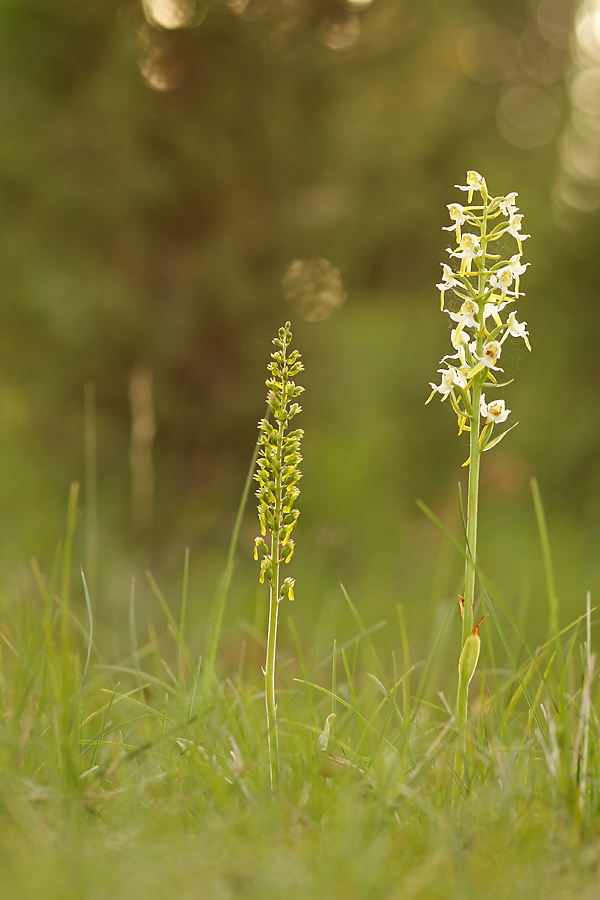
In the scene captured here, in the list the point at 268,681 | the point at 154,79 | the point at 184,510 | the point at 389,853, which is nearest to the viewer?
the point at 389,853

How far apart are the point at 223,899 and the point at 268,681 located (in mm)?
425

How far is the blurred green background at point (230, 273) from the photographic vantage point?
5.35 m

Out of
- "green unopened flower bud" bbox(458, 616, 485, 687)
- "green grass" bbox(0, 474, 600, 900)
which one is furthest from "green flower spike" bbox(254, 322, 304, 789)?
"green unopened flower bud" bbox(458, 616, 485, 687)

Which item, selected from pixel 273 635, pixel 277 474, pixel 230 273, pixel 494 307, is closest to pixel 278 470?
pixel 277 474

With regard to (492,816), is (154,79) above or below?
above

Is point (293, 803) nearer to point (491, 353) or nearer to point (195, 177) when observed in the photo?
point (491, 353)

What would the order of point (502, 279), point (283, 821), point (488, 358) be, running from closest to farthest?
point (283, 821) < point (488, 358) < point (502, 279)

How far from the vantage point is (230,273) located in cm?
578

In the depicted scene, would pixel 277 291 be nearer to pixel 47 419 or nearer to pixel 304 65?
pixel 304 65

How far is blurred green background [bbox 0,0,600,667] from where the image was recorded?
17.6ft

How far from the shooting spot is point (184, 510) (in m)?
5.93

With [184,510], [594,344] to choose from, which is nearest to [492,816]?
[184,510]

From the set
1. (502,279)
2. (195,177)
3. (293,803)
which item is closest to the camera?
(293,803)

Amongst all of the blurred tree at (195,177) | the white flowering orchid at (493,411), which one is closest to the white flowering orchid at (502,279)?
the white flowering orchid at (493,411)
